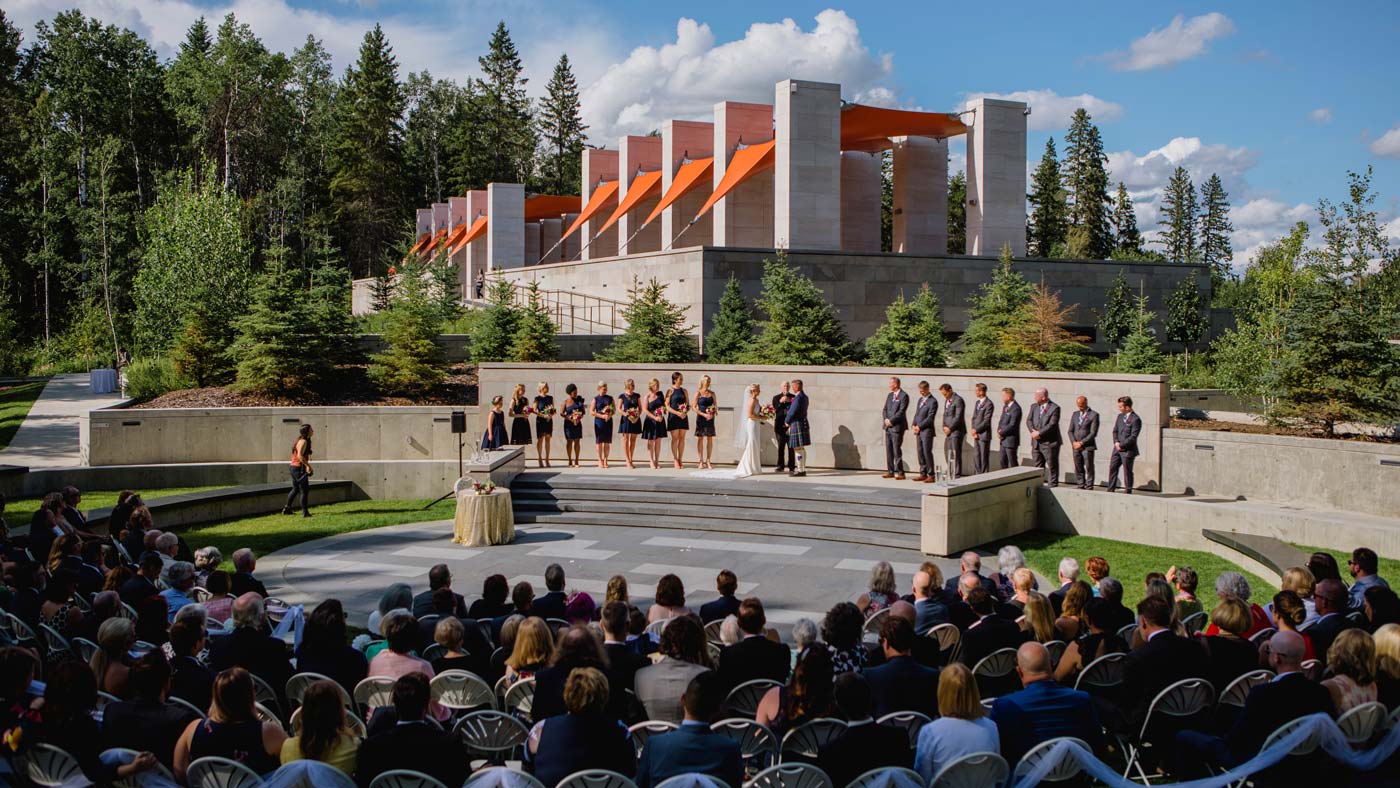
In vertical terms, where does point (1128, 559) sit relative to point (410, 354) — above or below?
below

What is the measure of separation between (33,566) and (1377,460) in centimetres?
1776

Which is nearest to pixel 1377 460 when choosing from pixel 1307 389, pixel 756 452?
pixel 1307 389

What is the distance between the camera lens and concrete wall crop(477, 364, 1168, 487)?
18.9 m

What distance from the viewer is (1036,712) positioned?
621cm

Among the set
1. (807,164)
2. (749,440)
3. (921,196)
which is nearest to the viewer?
(749,440)

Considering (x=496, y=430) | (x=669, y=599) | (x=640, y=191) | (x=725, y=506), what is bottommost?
(x=725, y=506)

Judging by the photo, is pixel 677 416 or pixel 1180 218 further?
pixel 1180 218

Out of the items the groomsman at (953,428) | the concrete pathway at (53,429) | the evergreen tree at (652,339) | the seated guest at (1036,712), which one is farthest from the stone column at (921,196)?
the seated guest at (1036,712)

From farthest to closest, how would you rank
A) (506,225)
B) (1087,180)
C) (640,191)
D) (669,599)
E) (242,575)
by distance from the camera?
(1087,180) → (506,225) → (640,191) → (242,575) → (669,599)

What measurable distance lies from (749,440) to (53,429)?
19329 millimetres

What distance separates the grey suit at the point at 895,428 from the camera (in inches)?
768

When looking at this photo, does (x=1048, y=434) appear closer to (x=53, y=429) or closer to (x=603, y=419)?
(x=603, y=419)

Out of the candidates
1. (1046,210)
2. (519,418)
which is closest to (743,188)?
(519,418)

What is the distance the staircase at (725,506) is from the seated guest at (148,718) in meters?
12.2
